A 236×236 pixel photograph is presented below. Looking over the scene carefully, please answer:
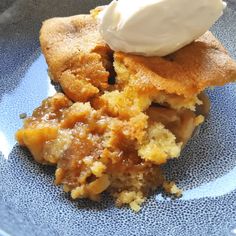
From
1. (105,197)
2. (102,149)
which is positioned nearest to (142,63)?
(102,149)

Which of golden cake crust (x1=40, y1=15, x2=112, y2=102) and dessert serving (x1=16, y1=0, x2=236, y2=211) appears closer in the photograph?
dessert serving (x1=16, y1=0, x2=236, y2=211)

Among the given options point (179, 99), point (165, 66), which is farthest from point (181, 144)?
point (165, 66)

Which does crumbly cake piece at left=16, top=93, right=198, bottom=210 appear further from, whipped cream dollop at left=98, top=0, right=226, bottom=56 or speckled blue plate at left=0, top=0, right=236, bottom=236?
whipped cream dollop at left=98, top=0, right=226, bottom=56

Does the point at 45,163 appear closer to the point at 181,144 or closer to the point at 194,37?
the point at 181,144

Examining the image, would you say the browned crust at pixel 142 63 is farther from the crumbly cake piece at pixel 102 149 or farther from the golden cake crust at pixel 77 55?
the crumbly cake piece at pixel 102 149

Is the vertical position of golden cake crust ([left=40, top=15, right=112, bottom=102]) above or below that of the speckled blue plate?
above

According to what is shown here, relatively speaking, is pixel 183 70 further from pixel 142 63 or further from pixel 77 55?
pixel 77 55

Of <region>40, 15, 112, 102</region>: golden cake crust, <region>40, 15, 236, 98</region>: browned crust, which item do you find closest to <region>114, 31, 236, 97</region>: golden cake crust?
<region>40, 15, 236, 98</region>: browned crust

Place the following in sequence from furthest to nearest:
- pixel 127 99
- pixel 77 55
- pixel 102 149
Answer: pixel 77 55
pixel 127 99
pixel 102 149
